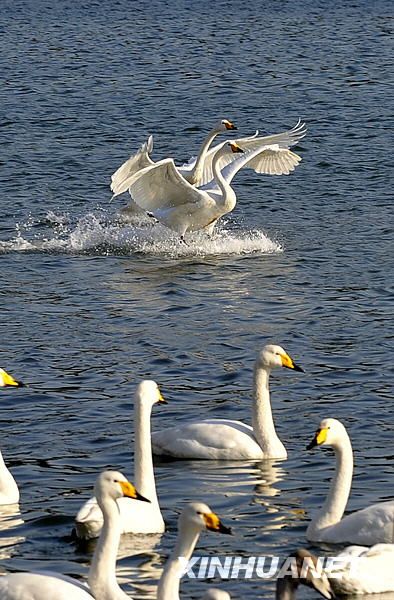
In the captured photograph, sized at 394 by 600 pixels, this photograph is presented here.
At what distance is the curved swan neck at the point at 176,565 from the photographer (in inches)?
328

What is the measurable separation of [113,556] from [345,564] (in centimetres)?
133

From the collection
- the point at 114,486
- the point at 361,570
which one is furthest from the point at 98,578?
the point at 361,570

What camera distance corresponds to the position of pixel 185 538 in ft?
27.5

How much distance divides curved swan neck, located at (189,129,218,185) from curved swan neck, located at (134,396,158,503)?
1055cm

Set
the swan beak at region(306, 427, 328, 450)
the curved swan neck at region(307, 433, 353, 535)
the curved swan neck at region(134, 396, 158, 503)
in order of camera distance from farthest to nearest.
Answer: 1. the curved swan neck at region(134, 396, 158, 503)
2. the swan beak at region(306, 427, 328, 450)
3. the curved swan neck at region(307, 433, 353, 535)

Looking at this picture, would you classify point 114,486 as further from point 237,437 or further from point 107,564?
point 237,437

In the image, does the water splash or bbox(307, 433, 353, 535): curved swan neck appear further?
the water splash

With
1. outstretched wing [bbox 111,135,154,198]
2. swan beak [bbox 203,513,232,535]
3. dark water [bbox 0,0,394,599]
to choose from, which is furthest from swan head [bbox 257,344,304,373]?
outstretched wing [bbox 111,135,154,198]

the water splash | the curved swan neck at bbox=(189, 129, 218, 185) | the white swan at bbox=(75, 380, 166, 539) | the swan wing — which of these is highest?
the curved swan neck at bbox=(189, 129, 218, 185)

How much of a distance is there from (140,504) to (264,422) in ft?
6.79

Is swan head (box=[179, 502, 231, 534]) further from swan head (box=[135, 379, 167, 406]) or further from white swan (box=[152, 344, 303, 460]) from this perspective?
white swan (box=[152, 344, 303, 460])

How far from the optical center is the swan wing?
12.1m

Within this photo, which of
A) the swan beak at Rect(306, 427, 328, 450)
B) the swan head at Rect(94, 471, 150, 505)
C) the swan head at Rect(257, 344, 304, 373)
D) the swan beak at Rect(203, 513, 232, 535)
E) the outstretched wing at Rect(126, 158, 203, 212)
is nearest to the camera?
the swan beak at Rect(203, 513, 232, 535)

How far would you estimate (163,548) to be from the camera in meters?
10.2
